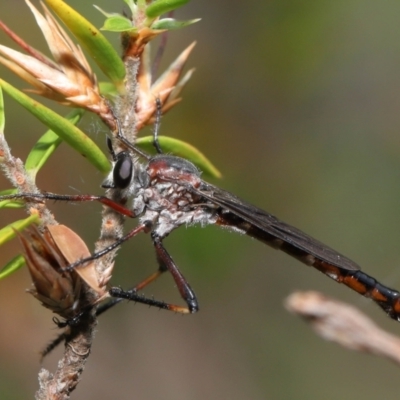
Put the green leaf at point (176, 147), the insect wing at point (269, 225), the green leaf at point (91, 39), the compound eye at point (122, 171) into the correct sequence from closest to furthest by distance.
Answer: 1. the green leaf at point (91, 39)
2. the green leaf at point (176, 147)
3. the compound eye at point (122, 171)
4. the insect wing at point (269, 225)

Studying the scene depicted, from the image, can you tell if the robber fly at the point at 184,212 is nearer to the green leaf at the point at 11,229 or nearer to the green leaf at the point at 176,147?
the green leaf at the point at 176,147

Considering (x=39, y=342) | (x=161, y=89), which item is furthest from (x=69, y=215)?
(x=161, y=89)

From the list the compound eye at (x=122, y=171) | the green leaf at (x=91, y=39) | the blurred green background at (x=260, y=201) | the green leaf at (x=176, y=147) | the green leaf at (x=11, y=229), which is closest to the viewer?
the green leaf at (x=11, y=229)

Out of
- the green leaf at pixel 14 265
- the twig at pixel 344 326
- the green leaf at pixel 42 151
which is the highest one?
the twig at pixel 344 326

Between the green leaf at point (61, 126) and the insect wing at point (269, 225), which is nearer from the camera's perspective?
the green leaf at point (61, 126)

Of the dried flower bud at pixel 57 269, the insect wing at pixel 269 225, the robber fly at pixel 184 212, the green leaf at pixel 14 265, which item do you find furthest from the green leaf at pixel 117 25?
the insect wing at pixel 269 225

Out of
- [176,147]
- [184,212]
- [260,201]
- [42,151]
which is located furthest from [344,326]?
[260,201]
